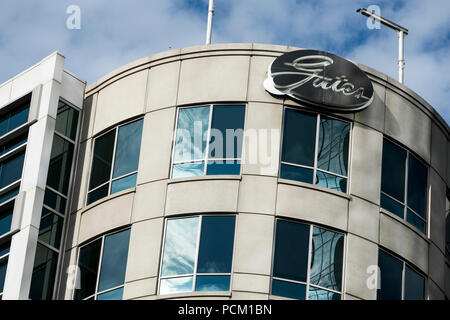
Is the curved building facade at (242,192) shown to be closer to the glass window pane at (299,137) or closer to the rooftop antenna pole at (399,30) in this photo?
the glass window pane at (299,137)

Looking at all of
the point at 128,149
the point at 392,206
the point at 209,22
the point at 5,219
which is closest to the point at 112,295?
the point at 128,149

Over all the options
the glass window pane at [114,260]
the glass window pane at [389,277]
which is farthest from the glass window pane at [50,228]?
the glass window pane at [389,277]

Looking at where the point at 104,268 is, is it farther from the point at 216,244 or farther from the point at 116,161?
the point at 216,244

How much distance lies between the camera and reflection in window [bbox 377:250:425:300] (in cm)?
3775

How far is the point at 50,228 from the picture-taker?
131ft

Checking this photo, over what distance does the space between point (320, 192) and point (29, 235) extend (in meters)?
9.25

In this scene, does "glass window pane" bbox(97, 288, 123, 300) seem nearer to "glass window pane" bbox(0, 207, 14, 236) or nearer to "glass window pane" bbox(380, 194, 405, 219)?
"glass window pane" bbox(0, 207, 14, 236)

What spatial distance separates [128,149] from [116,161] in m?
0.60

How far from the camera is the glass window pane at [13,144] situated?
41875 millimetres

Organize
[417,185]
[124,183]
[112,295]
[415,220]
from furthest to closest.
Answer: [417,185]
[415,220]
[124,183]
[112,295]

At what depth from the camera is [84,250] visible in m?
39.3
